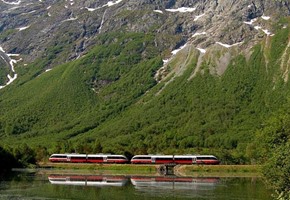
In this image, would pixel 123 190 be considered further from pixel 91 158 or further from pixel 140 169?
pixel 91 158

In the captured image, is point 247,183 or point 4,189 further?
point 247,183

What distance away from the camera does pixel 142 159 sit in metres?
171

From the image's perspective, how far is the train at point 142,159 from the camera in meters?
167

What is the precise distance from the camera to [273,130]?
8519 centimetres

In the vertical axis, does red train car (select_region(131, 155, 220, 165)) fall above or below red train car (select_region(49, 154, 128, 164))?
below

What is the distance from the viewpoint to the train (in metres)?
167

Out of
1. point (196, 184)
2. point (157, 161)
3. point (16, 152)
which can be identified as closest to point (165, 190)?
point (196, 184)

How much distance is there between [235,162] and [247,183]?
207 ft

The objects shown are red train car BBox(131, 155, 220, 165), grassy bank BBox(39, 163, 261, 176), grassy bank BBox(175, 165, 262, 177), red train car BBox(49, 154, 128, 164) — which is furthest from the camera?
red train car BBox(49, 154, 128, 164)

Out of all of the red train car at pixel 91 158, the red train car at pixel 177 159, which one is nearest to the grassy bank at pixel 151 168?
the red train car at pixel 177 159

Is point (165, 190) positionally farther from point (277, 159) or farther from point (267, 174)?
point (277, 159)

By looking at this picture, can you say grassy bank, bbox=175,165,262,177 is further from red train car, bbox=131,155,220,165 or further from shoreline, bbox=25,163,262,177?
red train car, bbox=131,155,220,165

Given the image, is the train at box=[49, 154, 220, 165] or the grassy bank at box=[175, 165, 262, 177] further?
the train at box=[49, 154, 220, 165]

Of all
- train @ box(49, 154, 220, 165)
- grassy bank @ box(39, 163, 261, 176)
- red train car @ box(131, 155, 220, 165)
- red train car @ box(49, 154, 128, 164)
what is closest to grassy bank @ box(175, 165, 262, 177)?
grassy bank @ box(39, 163, 261, 176)
